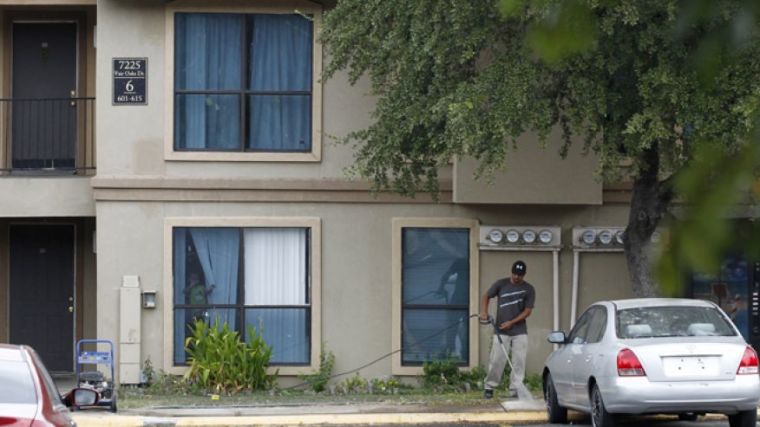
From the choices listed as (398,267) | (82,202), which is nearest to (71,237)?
(82,202)

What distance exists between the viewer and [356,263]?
62.5 ft

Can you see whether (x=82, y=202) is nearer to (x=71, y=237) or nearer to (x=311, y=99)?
(x=71, y=237)

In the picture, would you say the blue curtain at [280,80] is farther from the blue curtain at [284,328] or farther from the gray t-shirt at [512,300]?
the gray t-shirt at [512,300]

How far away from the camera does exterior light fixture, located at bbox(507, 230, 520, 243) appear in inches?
742

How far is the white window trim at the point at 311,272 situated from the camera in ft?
61.7

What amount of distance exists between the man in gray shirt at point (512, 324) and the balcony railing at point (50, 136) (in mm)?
6757

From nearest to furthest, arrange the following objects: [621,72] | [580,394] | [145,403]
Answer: [580,394]
[621,72]
[145,403]

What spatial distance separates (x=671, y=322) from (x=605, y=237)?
238 inches

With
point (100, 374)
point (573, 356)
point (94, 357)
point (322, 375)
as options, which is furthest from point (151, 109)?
point (573, 356)

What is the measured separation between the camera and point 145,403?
1717cm

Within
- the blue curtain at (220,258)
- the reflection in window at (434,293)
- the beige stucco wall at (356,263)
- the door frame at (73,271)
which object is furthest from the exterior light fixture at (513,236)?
the door frame at (73,271)

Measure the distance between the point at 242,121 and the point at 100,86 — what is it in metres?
2.03

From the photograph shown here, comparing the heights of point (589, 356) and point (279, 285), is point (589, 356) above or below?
below

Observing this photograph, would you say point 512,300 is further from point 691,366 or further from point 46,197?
point 46,197
